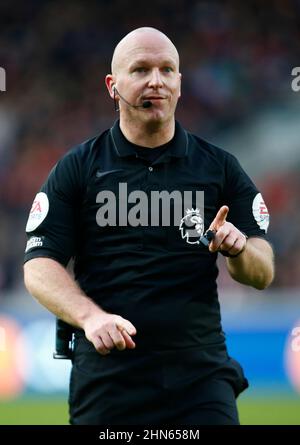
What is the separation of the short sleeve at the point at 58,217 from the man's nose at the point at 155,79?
1.75 ft

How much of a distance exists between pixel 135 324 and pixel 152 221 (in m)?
0.49

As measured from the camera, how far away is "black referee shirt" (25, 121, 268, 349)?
14.9ft

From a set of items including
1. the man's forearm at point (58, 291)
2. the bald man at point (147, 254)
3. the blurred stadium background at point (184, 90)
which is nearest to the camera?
the man's forearm at point (58, 291)

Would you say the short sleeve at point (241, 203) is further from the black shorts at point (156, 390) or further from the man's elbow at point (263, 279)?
the black shorts at point (156, 390)

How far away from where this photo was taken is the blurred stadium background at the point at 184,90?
14.7 m

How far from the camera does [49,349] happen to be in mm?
11352

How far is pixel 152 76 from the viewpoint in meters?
4.62

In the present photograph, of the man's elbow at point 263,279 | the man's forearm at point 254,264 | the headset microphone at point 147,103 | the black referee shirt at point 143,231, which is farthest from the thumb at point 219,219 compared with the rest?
the headset microphone at point 147,103

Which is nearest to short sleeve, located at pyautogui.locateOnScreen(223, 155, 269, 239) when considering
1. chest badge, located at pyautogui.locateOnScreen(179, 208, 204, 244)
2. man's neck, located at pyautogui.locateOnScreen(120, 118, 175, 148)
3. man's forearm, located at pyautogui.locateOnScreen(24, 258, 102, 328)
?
chest badge, located at pyautogui.locateOnScreen(179, 208, 204, 244)

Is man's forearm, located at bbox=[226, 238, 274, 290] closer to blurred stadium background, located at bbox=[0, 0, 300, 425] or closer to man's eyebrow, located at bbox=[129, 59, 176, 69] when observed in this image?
man's eyebrow, located at bbox=[129, 59, 176, 69]

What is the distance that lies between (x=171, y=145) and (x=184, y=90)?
36.8 feet

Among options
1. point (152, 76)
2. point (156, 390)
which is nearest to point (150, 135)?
point (152, 76)

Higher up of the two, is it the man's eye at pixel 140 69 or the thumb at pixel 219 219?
the man's eye at pixel 140 69

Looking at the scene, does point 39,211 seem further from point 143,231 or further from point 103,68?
point 103,68
